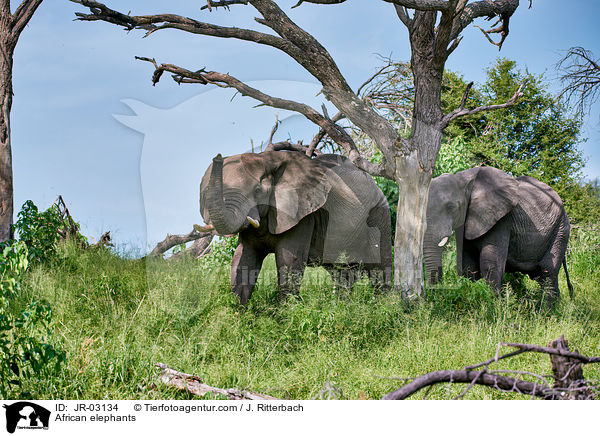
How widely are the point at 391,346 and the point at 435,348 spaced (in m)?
0.38

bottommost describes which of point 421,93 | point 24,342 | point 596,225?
point 24,342

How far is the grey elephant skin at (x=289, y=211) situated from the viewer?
594 cm

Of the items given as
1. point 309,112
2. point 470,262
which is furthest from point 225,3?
point 470,262

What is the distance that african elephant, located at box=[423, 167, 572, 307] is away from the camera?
7.16 meters

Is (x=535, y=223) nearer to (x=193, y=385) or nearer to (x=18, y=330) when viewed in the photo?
(x=193, y=385)

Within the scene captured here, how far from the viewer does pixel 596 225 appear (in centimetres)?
1341

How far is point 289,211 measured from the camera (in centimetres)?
624

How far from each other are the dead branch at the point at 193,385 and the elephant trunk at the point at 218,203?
1811 millimetres

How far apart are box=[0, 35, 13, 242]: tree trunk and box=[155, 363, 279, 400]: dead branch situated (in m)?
4.28

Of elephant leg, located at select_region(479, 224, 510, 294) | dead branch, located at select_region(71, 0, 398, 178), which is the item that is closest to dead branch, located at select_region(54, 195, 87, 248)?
dead branch, located at select_region(71, 0, 398, 178)

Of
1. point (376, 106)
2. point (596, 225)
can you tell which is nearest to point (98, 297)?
point (376, 106)

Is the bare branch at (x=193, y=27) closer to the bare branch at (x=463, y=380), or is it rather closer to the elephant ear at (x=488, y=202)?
the elephant ear at (x=488, y=202)
